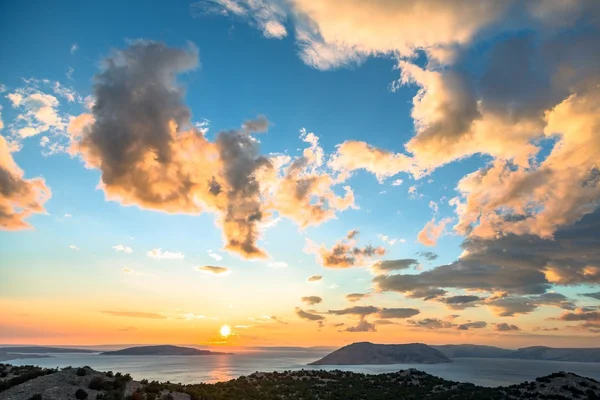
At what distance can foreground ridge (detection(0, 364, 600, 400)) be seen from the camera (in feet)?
108

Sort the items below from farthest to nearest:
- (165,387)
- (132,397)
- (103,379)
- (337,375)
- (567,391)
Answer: (337,375) < (567,391) < (165,387) < (103,379) < (132,397)

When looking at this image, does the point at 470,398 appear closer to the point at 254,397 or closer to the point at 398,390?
the point at 398,390

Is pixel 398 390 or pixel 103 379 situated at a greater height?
pixel 103 379

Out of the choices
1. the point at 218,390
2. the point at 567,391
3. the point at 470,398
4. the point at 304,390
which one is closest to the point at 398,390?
the point at 470,398

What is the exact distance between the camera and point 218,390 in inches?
2138

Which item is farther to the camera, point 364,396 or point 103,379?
point 364,396

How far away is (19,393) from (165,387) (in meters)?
16.1

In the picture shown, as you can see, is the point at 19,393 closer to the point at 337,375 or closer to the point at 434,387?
the point at 337,375

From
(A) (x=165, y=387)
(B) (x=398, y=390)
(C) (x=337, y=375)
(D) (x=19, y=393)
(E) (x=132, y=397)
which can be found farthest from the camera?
(C) (x=337, y=375)

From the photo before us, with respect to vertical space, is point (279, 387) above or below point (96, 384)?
below

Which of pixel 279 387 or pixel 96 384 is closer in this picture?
pixel 96 384

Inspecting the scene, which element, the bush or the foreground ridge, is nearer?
the foreground ridge

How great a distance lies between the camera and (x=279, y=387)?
58.8 meters

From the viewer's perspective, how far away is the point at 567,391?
2031 inches
